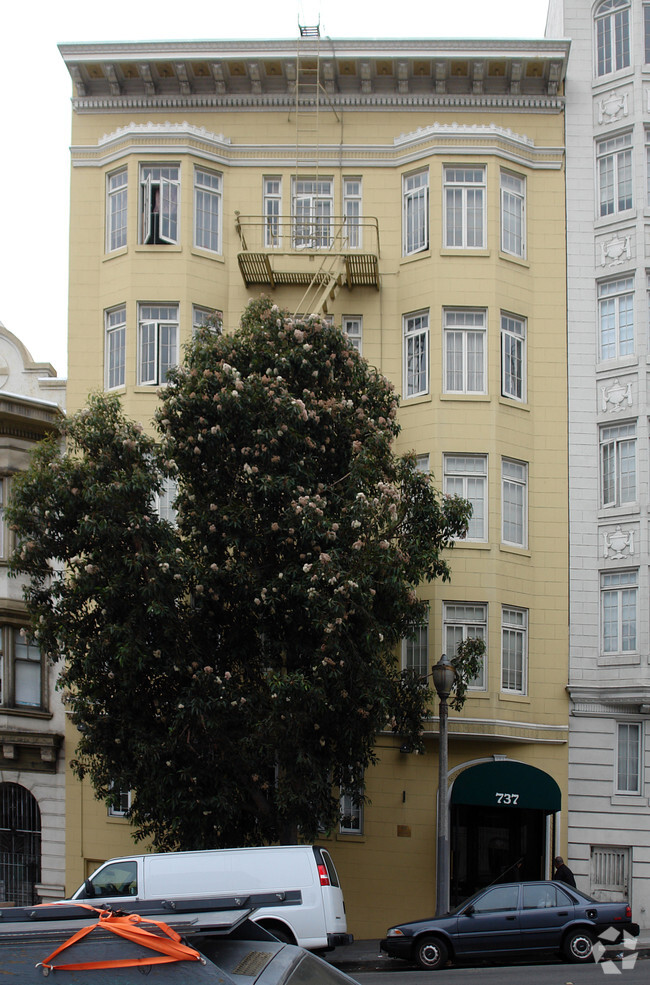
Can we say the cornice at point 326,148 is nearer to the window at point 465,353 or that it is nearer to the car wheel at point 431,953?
the window at point 465,353

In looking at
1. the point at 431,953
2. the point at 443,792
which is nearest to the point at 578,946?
the point at 431,953

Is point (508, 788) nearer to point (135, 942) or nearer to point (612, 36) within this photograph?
point (612, 36)

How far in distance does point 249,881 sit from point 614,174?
16.8 meters

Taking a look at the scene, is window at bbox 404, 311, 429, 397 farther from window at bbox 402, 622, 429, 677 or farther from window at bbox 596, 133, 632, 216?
window at bbox 402, 622, 429, 677

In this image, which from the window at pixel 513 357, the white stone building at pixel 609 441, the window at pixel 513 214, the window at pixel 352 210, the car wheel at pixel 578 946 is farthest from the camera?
the window at pixel 352 210

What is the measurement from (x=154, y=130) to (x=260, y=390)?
10.0m

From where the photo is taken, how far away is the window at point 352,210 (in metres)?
26.1

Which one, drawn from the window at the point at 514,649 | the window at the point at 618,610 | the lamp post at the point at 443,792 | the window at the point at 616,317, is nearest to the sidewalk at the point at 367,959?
the lamp post at the point at 443,792

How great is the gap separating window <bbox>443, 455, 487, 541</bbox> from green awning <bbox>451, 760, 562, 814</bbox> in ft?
15.0

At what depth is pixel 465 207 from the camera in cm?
2558

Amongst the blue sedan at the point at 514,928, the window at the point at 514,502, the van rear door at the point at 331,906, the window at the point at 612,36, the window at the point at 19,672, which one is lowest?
the blue sedan at the point at 514,928

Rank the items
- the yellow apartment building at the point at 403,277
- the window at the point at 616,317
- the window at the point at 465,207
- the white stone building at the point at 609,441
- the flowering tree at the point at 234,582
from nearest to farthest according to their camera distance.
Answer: the flowering tree at the point at 234,582, the white stone building at the point at 609,441, the yellow apartment building at the point at 403,277, the window at the point at 616,317, the window at the point at 465,207

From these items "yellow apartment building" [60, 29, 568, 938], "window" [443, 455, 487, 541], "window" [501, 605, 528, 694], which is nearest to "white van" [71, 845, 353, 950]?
"yellow apartment building" [60, 29, 568, 938]

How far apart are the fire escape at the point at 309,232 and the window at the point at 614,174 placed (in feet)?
16.1
